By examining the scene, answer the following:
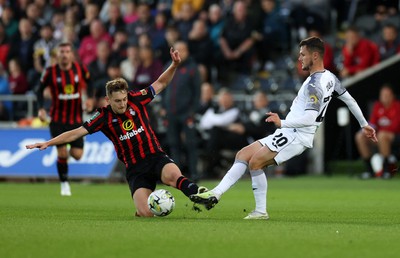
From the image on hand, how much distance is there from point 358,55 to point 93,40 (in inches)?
255

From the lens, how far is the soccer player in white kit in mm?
10086

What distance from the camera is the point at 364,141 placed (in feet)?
65.5

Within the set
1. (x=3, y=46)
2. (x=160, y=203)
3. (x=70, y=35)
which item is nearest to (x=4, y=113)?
(x=70, y=35)

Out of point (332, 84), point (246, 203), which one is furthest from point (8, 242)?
point (246, 203)

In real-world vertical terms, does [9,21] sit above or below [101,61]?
above

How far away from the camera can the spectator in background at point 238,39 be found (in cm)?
2145

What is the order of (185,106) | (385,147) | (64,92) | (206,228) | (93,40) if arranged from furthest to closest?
(93,40) → (385,147) → (185,106) → (64,92) → (206,228)

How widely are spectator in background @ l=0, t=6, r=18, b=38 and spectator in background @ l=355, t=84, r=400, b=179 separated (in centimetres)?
1024

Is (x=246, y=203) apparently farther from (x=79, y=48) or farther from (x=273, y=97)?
(x=79, y=48)

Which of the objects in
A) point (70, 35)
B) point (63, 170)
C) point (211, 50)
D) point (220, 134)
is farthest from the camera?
point (70, 35)

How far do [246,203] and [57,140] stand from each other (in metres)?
3.66

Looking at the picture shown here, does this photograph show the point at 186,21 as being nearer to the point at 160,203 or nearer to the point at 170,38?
the point at 170,38

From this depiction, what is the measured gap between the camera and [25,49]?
24469mm

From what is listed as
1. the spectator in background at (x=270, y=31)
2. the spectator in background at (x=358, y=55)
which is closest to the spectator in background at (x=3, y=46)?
the spectator in background at (x=270, y=31)
